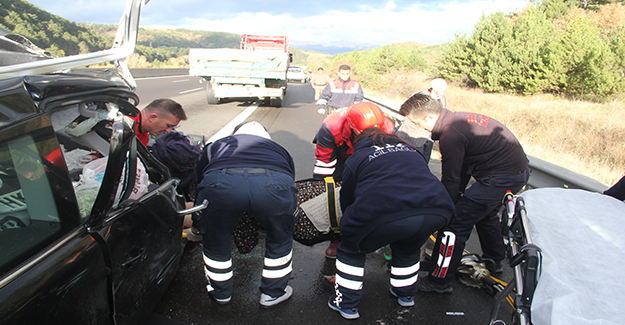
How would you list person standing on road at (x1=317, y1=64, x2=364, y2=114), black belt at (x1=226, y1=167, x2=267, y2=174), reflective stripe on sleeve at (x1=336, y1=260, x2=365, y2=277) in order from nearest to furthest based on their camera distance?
black belt at (x1=226, y1=167, x2=267, y2=174)
reflective stripe on sleeve at (x1=336, y1=260, x2=365, y2=277)
person standing on road at (x1=317, y1=64, x2=364, y2=114)

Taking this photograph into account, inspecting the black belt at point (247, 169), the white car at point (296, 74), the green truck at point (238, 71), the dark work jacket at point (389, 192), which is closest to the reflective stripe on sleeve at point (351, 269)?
the dark work jacket at point (389, 192)

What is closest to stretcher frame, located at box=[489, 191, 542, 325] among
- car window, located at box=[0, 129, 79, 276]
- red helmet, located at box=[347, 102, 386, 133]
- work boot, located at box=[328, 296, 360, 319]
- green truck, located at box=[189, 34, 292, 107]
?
work boot, located at box=[328, 296, 360, 319]

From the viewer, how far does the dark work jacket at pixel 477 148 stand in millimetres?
2604

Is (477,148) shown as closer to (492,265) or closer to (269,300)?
(492,265)

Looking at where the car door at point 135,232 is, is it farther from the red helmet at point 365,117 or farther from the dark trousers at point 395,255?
the red helmet at point 365,117

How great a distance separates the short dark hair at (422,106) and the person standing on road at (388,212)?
516 mm

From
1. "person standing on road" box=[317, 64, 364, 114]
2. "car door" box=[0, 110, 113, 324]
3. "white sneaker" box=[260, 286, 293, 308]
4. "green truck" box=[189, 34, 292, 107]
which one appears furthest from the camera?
"green truck" box=[189, 34, 292, 107]

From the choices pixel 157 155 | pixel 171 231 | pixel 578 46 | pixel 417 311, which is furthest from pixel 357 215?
pixel 578 46

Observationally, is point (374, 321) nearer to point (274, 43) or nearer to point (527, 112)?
point (527, 112)

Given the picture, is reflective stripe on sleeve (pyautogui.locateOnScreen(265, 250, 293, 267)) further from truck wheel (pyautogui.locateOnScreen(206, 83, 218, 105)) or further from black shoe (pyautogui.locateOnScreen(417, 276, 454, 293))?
truck wheel (pyautogui.locateOnScreen(206, 83, 218, 105))

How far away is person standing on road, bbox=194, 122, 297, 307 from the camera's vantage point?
2090 millimetres

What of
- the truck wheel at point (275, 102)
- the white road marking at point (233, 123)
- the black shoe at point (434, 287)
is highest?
the truck wheel at point (275, 102)

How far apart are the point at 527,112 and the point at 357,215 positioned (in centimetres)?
1189

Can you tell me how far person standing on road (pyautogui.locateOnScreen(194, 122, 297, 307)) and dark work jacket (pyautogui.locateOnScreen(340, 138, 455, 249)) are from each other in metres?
0.44
